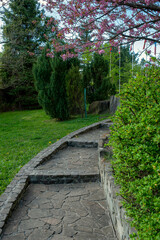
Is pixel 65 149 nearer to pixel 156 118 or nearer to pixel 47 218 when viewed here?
pixel 47 218

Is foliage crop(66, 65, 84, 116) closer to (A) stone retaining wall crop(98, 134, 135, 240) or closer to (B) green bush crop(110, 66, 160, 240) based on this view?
(A) stone retaining wall crop(98, 134, 135, 240)

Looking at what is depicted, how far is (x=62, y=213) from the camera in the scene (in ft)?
8.02

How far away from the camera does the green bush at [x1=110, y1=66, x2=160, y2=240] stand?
50.3 inches

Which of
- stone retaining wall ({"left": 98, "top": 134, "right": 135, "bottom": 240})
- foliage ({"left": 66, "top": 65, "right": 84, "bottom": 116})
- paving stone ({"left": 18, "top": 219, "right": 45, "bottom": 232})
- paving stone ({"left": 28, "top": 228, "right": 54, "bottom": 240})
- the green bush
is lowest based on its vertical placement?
paving stone ({"left": 28, "top": 228, "right": 54, "bottom": 240})

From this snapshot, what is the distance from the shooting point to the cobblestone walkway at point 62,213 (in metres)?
2.09

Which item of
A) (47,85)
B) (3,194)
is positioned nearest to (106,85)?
(47,85)

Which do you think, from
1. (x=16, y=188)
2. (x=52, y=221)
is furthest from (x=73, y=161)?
(x=52, y=221)

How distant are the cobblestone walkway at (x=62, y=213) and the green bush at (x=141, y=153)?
2.35 ft

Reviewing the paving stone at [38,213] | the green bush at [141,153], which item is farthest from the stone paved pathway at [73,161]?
the green bush at [141,153]

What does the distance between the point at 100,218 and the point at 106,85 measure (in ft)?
32.9

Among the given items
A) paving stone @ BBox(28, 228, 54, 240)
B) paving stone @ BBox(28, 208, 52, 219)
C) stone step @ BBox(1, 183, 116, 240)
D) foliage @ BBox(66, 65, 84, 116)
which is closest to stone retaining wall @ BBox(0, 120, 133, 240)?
stone step @ BBox(1, 183, 116, 240)

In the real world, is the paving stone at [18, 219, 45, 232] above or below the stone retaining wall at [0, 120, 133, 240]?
below

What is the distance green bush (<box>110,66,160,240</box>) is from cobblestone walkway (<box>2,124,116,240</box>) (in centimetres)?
71

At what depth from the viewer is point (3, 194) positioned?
2.71 metres
